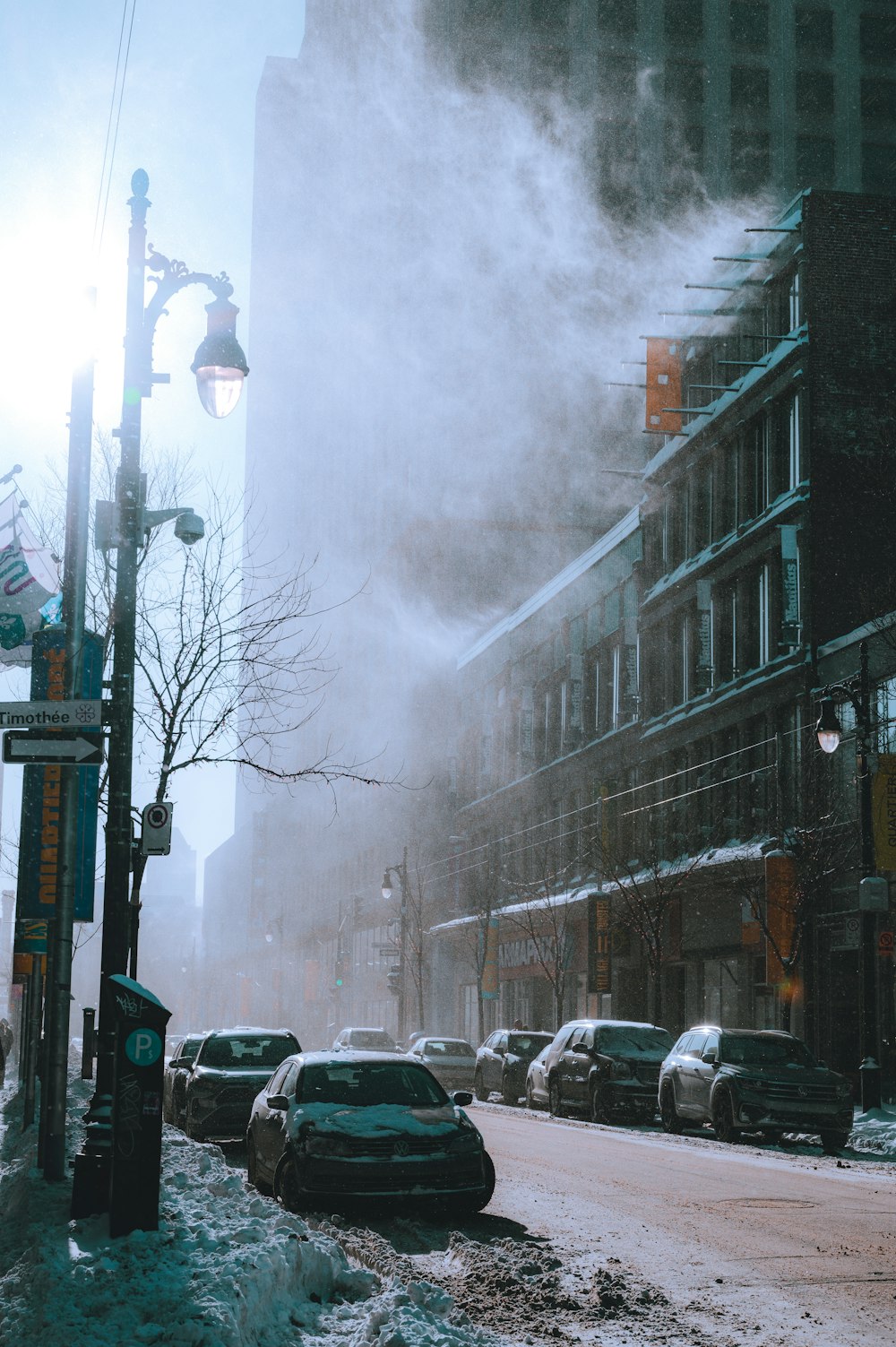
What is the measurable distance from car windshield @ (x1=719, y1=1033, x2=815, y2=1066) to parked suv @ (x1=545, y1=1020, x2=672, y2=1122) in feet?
12.2

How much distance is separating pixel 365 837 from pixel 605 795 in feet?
163

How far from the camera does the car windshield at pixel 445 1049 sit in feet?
132

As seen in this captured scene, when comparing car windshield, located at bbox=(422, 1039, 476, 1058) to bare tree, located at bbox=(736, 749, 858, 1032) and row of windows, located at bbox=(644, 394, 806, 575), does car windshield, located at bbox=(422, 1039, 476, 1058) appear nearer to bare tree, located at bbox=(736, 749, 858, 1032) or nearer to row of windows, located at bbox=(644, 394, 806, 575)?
bare tree, located at bbox=(736, 749, 858, 1032)

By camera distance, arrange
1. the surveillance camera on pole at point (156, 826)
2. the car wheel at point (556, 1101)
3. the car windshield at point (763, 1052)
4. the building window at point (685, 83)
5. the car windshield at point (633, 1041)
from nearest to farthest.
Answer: the surveillance camera on pole at point (156, 826) → the car windshield at point (763, 1052) → the car windshield at point (633, 1041) → the car wheel at point (556, 1101) → the building window at point (685, 83)

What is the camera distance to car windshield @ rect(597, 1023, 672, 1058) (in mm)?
27953

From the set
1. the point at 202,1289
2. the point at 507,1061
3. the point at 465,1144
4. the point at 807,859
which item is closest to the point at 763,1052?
the point at 807,859

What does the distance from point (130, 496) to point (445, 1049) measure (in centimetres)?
3057

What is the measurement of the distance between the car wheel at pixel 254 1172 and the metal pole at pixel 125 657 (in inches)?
114

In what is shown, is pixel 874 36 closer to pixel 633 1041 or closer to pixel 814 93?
pixel 814 93

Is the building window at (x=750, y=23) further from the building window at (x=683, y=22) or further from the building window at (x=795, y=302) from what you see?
the building window at (x=795, y=302)

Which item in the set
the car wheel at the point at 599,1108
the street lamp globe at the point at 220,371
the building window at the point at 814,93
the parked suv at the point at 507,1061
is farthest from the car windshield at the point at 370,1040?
the building window at the point at 814,93

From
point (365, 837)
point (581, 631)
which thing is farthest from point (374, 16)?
point (581, 631)

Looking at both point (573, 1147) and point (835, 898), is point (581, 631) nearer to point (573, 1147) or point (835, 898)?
point (835, 898)

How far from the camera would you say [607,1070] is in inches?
1073
